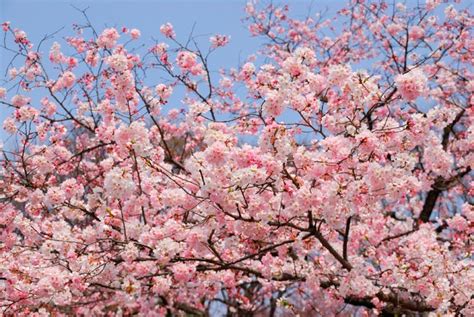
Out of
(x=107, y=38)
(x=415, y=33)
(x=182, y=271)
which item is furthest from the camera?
(x=415, y=33)

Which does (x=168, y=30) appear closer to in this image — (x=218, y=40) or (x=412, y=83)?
(x=218, y=40)

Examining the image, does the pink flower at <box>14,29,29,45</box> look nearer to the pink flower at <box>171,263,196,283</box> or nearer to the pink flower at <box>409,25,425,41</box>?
the pink flower at <box>171,263,196,283</box>

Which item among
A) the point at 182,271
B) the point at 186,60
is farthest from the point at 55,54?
the point at 182,271

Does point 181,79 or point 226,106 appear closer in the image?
point 181,79

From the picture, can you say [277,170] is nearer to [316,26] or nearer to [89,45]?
[89,45]

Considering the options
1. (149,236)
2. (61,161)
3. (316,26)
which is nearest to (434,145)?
(149,236)

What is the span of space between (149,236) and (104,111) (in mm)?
2509

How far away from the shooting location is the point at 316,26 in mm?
12664

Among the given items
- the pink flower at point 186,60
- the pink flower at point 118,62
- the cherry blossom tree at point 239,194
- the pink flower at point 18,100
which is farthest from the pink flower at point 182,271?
the pink flower at point 18,100

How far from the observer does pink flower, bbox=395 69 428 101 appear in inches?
172

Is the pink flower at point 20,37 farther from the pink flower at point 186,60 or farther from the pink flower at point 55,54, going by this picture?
the pink flower at point 186,60

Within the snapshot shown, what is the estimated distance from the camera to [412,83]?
436cm

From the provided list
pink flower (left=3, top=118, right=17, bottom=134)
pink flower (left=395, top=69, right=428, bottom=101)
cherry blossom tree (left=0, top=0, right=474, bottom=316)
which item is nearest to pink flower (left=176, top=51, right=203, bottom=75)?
cherry blossom tree (left=0, top=0, right=474, bottom=316)

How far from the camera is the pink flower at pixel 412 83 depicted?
4.37 metres
